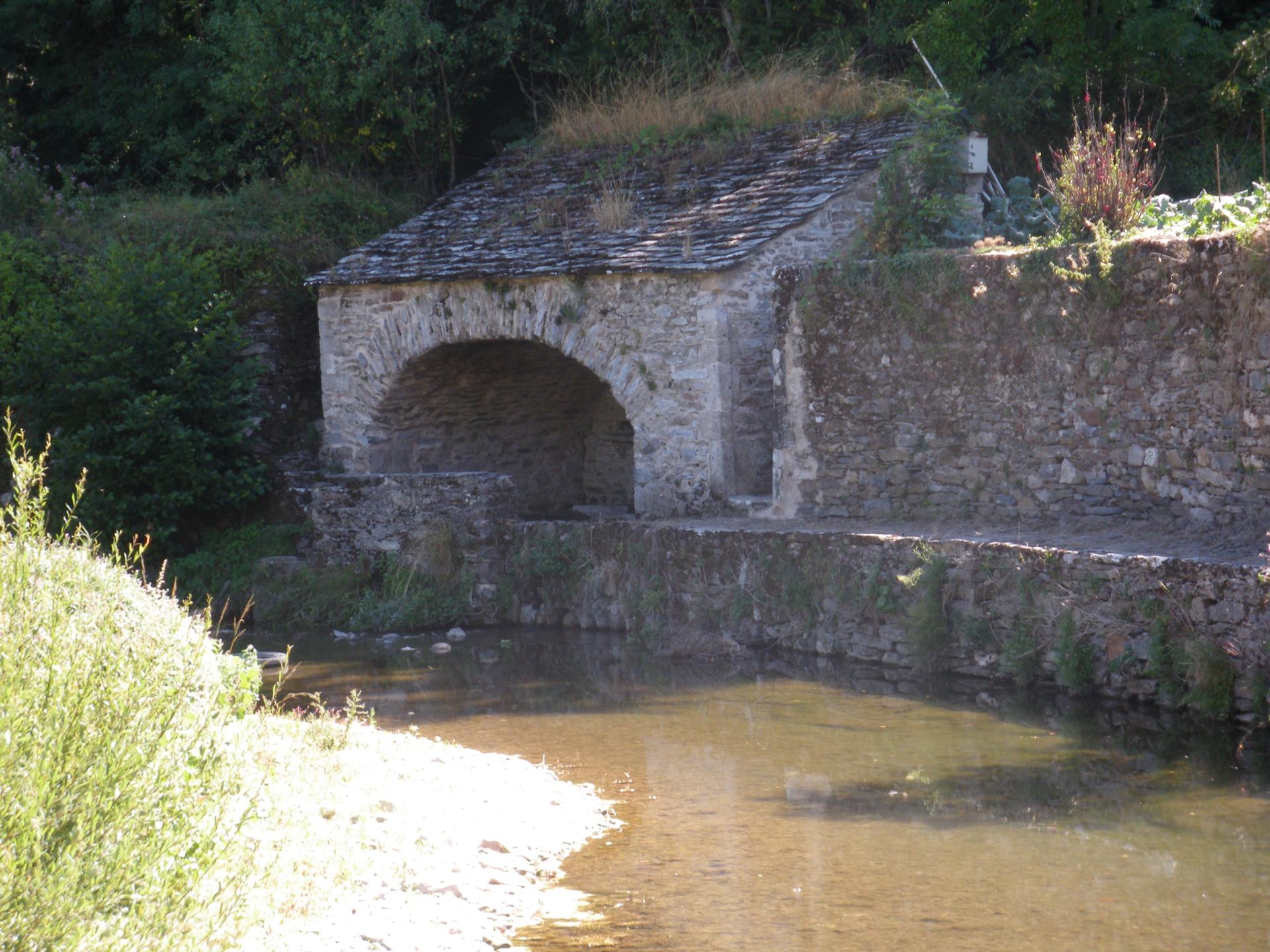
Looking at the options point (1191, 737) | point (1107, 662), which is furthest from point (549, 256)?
point (1191, 737)

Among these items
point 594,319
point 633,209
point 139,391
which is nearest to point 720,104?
point 633,209

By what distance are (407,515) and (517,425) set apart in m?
2.69

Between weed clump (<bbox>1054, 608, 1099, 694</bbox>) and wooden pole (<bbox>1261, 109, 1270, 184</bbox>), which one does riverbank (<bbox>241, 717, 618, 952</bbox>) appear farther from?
wooden pole (<bbox>1261, 109, 1270, 184</bbox>)

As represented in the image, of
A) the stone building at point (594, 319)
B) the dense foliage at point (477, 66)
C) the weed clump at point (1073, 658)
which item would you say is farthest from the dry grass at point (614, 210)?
the weed clump at point (1073, 658)

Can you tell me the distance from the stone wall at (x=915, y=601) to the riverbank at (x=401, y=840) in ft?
9.75

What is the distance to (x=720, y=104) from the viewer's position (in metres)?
13.3

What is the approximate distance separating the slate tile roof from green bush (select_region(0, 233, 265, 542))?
1.34 m

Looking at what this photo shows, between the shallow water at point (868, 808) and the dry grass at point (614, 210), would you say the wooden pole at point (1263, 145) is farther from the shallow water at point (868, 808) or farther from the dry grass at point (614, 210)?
the shallow water at point (868, 808)

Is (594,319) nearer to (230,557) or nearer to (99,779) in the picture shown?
(230,557)

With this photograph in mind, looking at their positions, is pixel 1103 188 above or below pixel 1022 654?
above

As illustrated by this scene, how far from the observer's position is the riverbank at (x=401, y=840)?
4.68 meters

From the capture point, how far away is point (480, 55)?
Answer: 52.4 feet

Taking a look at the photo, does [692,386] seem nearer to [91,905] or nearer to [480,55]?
[480,55]

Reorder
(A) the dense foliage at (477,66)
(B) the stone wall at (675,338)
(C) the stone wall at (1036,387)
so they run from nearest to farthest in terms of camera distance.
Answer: (C) the stone wall at (1036,387) → (B) the stone wall at (675,338) → (A) the dense foliage at (477,66)
